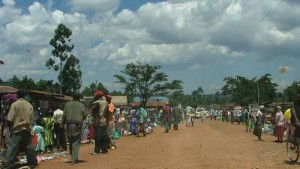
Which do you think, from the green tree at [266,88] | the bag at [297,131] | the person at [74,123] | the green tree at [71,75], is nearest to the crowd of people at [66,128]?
the person at [74,123]

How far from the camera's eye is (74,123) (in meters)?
13.5

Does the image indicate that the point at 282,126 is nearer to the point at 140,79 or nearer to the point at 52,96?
A: the point at 52,96

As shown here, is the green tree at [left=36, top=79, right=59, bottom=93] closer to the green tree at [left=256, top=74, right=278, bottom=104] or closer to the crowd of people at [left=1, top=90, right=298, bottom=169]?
the crowd of people at [left=1, top=90, right=298, bottom=169]

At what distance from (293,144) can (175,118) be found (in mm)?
21568

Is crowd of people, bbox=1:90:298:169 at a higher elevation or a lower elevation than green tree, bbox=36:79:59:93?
lower

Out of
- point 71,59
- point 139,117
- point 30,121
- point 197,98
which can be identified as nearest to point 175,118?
point 139,117

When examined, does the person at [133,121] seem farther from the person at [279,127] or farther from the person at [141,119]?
the person at [279,127]

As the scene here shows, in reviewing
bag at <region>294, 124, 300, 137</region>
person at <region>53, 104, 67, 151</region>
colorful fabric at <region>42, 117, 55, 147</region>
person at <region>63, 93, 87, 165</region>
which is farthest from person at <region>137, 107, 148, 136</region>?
bag at <region>294, 124, 300, 137</region>

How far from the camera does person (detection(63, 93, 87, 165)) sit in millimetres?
13398

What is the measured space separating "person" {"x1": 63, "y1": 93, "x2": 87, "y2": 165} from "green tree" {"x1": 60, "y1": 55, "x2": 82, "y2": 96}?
99.6 ft

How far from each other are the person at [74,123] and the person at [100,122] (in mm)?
2247

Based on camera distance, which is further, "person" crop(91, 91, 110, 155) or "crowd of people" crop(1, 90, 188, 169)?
"person" crop(91, 91, 110, 155)

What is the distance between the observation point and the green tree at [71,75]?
43750 millimetres

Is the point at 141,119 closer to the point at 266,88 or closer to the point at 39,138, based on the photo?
the point at 39,138
